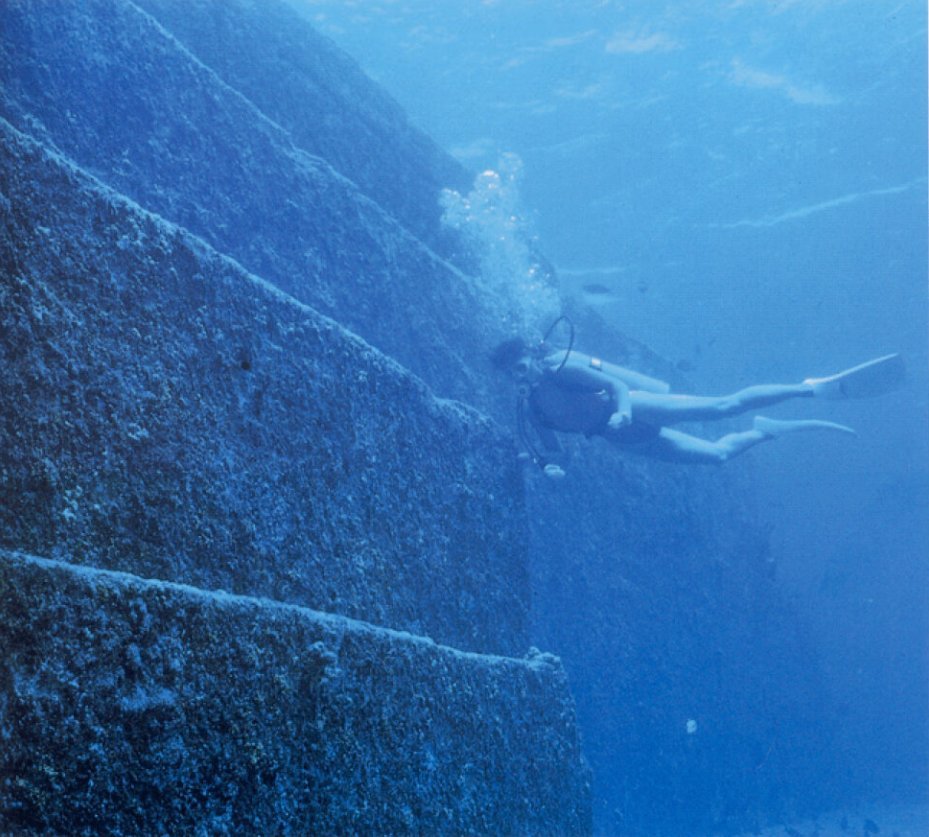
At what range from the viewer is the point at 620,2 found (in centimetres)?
1223

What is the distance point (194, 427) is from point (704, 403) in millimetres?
6944

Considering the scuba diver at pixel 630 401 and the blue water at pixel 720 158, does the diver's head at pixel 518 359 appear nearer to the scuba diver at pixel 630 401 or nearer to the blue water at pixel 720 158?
the scuba diver at pixel 630 401

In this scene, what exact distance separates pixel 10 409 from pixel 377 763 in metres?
1.54

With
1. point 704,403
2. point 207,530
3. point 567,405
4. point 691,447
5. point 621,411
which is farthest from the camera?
point 691,447

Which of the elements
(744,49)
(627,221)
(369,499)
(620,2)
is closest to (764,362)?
(627,221)

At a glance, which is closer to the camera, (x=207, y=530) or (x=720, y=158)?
(x=207, y=530)

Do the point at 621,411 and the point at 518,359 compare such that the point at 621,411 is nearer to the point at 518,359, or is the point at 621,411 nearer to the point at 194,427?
the point at 518,359

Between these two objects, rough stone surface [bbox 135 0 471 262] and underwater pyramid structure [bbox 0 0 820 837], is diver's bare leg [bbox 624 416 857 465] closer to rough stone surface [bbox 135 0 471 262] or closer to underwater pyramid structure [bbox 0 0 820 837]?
underwater pyramid structure [bbox 0 0 820 837]

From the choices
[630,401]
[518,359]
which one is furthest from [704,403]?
[518,359]

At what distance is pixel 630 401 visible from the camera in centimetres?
687

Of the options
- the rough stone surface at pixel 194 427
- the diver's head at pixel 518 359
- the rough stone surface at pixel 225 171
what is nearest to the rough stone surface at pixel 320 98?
the rough stone surface at pixel 225 171

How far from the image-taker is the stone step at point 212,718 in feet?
4.36

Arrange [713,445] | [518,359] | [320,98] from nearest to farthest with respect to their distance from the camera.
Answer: [518,359] → [320,98] → [713,445]

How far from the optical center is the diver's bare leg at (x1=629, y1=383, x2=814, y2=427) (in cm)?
784
